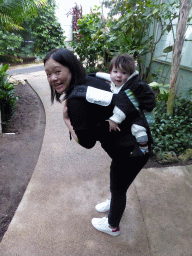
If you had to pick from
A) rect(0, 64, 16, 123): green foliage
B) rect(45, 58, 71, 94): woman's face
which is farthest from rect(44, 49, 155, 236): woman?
rect(0, 64, 16, 123): green foliage

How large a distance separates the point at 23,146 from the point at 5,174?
792 millimetres

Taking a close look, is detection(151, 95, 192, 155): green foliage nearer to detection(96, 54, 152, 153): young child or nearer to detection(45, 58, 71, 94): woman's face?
detection(96, 54, 152, 153): young child

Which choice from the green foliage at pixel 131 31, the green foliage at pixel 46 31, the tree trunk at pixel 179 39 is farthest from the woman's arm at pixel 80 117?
the green foliage at pixel 46 31

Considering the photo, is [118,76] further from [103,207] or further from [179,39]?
[179,39]

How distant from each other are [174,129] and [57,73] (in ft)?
8.85

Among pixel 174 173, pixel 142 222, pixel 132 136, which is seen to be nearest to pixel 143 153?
pixel 132 136

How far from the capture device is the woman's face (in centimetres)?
120

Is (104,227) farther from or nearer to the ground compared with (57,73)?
nearer to the ground

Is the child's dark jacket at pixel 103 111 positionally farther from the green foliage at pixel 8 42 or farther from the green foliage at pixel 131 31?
the green foliage at pixel 8 42

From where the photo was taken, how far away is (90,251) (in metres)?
1.67

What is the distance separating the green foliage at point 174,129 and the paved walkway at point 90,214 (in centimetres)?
43

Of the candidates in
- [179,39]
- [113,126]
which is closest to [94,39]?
[179,39]

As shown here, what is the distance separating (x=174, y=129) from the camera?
10.9ft

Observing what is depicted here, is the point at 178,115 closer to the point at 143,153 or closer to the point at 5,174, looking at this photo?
the point at 143,153
